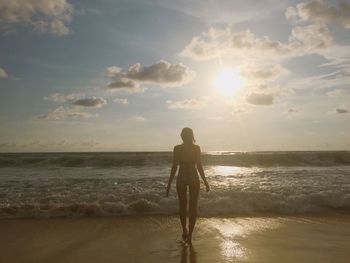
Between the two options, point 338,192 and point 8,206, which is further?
point 338,192

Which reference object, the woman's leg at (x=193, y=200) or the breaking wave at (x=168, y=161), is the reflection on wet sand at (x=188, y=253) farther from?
the breaking wave at (x=168, y=161)

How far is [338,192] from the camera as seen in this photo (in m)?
11.4

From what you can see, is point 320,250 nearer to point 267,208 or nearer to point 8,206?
point 267,208

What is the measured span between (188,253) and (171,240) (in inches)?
37.0

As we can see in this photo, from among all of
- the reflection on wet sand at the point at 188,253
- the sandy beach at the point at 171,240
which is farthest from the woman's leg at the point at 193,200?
the sandy beach at the point at 171,240

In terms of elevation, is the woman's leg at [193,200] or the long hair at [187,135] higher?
the long hair at [187,135]

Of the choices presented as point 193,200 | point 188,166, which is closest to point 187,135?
point 188,166

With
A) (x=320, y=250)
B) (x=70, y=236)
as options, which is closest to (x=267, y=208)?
(x=320, y=250)

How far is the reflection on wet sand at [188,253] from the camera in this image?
5.65 meters

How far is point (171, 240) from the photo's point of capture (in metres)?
6.90

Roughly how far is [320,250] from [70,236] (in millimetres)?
4374

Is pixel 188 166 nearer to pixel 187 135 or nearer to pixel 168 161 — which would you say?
pixel 187 135

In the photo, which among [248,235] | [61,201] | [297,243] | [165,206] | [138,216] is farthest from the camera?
[61,201]

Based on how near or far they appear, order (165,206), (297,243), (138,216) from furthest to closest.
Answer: (165,206) → (138,216) → (297,243)
